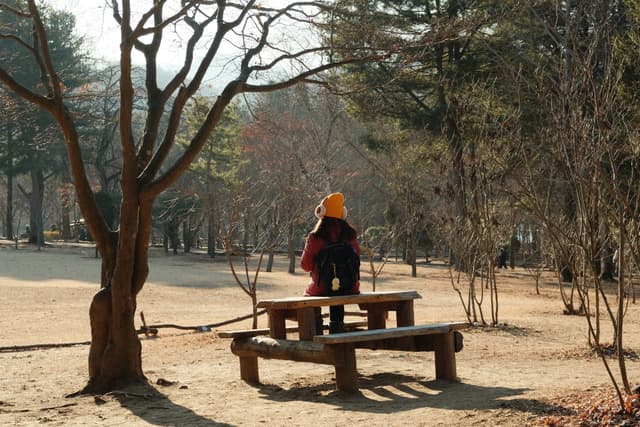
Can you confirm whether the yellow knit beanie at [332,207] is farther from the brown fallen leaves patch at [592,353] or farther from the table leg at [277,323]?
the brown fallen leaves patch at [592,353]

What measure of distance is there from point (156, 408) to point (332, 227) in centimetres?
Answer: 233

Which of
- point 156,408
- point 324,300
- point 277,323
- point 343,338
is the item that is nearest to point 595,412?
point 343,338

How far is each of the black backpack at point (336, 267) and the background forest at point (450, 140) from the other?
160 cm

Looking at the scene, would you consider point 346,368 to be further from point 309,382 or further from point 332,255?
point 332,255

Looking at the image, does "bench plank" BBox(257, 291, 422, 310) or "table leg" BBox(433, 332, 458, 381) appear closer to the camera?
"bench plank" BBox(257, 291, 422, 310)

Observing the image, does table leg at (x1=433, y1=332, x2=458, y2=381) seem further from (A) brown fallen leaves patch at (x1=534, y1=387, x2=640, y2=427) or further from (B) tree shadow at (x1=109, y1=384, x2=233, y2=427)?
(B) tree shadow at (x1=109, y1=384, x2=233, y2=427)

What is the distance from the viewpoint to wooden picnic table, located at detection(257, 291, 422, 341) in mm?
8109

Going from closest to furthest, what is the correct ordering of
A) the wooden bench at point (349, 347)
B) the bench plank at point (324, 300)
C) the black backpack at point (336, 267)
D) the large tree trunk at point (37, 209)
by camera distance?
the wooden bench at point (349, 347), the bench plank at point (324, 300), the black backpack at point (336, 267), the large tree trunk at point (37, 209)

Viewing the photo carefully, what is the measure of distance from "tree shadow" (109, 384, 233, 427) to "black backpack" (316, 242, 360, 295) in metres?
1.80

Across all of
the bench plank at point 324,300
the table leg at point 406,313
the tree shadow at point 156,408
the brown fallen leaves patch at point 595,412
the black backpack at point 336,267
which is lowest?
the tree shadow at point 156,408

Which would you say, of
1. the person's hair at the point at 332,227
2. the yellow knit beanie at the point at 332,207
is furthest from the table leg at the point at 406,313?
the yellow knit beanie at the point at 332,207

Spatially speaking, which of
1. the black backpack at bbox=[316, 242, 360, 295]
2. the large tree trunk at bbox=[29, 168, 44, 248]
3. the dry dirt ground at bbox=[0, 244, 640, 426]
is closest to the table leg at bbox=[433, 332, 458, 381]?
the dry dirt ground at bbox=[0, 244, 640, 426]

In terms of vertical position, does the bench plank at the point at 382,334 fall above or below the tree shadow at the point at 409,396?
above

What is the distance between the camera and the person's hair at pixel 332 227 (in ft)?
27.9
